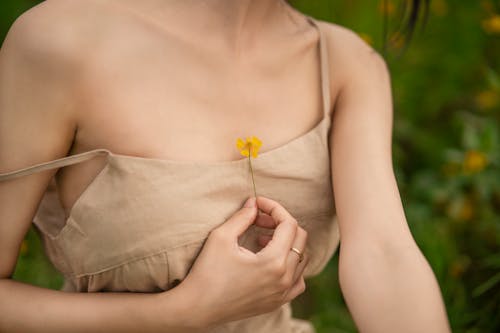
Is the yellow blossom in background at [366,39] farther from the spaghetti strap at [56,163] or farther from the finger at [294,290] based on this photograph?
the spaghetti strap at [56,163]

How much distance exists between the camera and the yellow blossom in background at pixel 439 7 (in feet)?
8.04

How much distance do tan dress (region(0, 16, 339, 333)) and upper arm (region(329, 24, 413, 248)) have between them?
9cm

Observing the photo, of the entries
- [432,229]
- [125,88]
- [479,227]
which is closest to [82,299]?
[125,88]

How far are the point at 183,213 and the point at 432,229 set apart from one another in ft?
4.03

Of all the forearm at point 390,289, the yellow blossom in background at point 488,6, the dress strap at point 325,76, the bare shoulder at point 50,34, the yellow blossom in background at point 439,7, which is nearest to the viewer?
the bare shoulder at point 50,34

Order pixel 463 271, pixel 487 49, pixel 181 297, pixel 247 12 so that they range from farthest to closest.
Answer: pixel 487 49 < pixel 463 271 < pixel 247 12 < pixel 181 297

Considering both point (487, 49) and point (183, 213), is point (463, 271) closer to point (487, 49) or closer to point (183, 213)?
point (487, 49)

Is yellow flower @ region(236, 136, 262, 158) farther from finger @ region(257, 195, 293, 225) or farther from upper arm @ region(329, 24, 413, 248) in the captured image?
upper arm @ region(329, 24, 413, 248)

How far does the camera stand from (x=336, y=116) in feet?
3.97

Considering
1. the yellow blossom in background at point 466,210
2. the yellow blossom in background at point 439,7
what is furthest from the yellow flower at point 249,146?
the yellow blossom in background at point 439,7

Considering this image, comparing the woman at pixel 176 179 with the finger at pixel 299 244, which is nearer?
the woman at pixel 176 179

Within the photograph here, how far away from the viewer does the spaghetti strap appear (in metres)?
0.95

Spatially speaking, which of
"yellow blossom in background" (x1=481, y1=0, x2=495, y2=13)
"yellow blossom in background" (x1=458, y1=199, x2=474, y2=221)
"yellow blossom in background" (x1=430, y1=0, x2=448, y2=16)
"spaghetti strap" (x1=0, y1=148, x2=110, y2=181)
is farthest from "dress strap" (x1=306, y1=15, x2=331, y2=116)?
"yellow blossom in background" (x1=430, y1=0, x2=448, y2=16)

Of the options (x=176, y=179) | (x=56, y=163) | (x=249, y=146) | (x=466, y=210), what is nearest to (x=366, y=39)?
(x=466, y=210)
